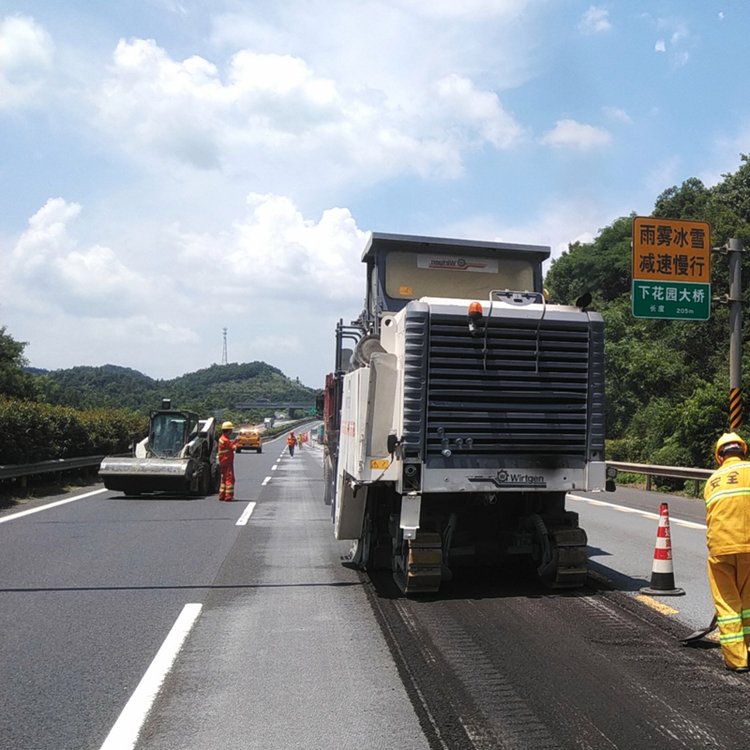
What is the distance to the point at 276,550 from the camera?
1102 cm

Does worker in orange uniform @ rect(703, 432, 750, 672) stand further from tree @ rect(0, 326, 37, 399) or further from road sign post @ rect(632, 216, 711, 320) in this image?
tree @ rect(0, 326, 37, 399)

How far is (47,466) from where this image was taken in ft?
64.6

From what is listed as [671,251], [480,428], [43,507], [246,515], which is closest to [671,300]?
[671,251]

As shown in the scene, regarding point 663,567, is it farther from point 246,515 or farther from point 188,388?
point 188,388

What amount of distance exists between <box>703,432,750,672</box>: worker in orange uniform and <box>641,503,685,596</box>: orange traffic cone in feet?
6.89

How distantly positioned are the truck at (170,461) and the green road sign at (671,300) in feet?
33.8

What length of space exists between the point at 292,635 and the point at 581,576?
3.04 m

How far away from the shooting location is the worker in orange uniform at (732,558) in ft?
18.3

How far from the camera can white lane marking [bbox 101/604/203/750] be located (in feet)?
14.4

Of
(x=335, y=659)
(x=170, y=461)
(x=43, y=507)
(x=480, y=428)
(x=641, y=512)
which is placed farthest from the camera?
(x=170, y=461)

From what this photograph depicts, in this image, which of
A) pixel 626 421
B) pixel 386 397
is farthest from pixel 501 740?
pixel 626 421

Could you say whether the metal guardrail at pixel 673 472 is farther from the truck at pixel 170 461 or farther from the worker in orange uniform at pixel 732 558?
the worker in orange uniform at pixel 732 558

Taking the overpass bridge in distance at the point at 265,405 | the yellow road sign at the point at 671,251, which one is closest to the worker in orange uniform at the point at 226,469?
Answer: the yellow road sign at the point at 671,251

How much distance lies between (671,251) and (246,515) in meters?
9.11
